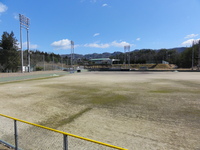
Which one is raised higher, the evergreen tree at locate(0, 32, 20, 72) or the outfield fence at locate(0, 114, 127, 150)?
the evergreen tree at locate(0, 32, 20, 72)

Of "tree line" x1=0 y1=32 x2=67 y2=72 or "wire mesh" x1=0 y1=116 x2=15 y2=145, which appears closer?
"wire mesh" x1=0 y1=116 x2=15 y2=145

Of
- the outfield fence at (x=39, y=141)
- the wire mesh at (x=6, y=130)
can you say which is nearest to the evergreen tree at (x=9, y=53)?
the wire mesh at (x=6, y=130)

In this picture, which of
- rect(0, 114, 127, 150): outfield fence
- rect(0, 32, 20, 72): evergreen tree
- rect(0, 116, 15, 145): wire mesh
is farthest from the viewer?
rect(0, 32, 20, 72): evergreen tree

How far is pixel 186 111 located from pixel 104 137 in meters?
5.42

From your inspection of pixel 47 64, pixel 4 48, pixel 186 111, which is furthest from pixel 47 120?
pixel 4 48

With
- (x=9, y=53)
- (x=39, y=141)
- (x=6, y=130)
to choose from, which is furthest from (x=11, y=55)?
(x=39, y=141)

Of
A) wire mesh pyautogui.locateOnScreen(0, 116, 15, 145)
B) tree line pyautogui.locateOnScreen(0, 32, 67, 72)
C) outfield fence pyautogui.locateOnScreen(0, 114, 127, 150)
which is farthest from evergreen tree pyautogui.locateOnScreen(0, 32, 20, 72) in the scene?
outfield fence pyautogui.locateOnScreen(0, 114, 127, 150)

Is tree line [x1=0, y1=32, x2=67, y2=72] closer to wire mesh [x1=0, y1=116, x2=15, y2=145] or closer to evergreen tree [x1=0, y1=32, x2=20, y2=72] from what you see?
evergreen tree [x1=0, y1=32, x2=20, y2=72]

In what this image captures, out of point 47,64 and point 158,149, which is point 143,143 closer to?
point 158,149

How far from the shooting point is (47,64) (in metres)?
48.8

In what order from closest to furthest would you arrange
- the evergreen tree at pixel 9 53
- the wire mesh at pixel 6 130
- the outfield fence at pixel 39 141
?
1. the outfield fence at pixel 39 141
2. the wire mesh at pixel 6 130
3. the evergreen tree at pixel 9 53

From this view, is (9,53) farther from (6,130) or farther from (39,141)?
(39,141)

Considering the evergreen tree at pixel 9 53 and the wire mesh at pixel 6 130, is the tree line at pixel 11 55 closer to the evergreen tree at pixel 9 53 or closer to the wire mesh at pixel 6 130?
the evergreen tree at pixel 9 53

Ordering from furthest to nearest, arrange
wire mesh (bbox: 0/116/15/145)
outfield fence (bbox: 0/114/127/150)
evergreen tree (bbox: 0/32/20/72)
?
evergreen tree (bbox: 0/32/20/72)
wire mesh (bbox: 0/116/15/145)
outfield fence (bbox: 0/114/127/150)
